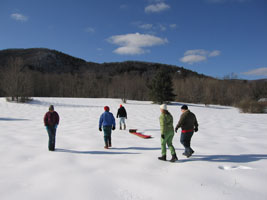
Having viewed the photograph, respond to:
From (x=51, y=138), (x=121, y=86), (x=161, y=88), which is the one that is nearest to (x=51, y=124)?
(x=51, y=138)

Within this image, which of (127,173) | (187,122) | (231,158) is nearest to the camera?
(127,173)

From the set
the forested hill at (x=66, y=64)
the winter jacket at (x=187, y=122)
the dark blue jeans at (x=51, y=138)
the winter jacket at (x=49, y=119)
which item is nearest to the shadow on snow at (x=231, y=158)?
the winter jacket at (x=187, y=122)

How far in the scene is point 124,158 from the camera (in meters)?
5.79

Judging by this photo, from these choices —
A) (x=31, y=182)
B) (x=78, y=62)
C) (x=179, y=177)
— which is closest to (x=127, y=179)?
(x=179, y=177)

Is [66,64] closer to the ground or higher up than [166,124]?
higher up

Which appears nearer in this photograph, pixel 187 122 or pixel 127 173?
pixel 127 173

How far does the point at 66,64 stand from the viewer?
150625 millimetres

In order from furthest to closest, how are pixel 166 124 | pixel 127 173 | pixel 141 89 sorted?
pixel 141 89 < pixel 166 124 < pixel 127 173

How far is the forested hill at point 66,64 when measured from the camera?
132250 millimetres

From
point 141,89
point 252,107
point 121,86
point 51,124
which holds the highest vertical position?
point 141,89

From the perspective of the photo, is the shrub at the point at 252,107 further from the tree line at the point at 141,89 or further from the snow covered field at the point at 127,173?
the snow covered field at the point at 127,173

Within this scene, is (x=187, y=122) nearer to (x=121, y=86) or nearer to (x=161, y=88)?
(x=161, y=88)

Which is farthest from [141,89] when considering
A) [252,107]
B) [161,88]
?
[252,107]

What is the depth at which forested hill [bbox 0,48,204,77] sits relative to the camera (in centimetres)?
13225
